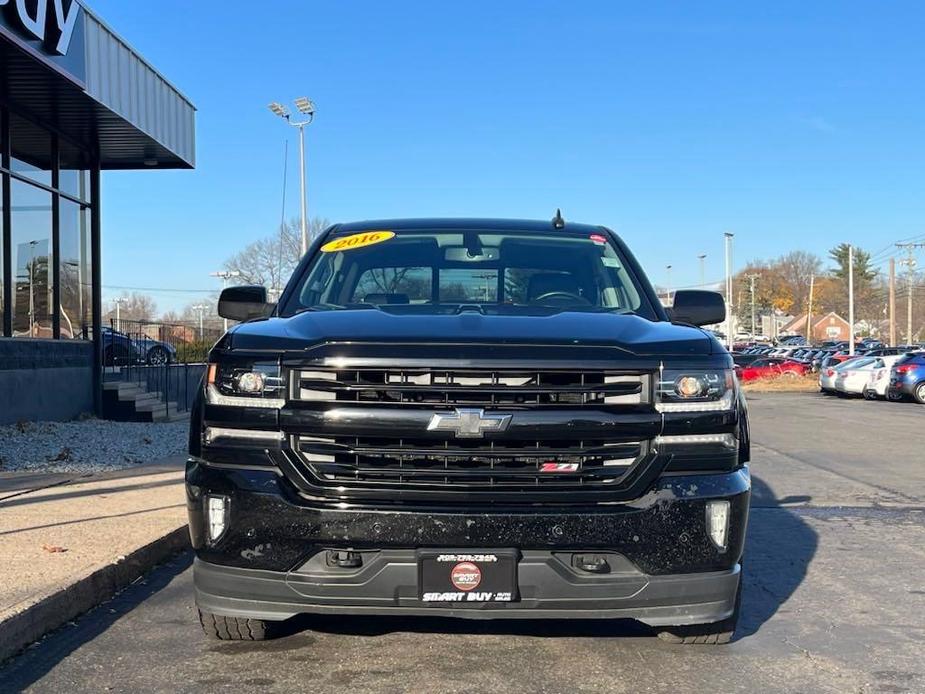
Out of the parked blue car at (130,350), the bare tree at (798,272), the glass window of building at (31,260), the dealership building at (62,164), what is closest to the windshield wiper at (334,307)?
the dealership building at (62,164)

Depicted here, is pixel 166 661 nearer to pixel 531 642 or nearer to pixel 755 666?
pixel 531 642

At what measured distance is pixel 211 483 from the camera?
3.66m

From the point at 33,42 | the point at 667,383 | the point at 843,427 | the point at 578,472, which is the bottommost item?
the point at 843,427

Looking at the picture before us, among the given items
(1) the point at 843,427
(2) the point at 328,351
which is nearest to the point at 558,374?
(2) the point at 328,351

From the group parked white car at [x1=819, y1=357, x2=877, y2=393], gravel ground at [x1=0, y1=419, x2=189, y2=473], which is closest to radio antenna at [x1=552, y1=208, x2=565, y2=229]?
gravel ground at [x1=0, y1=419, x2=189, y2=473]

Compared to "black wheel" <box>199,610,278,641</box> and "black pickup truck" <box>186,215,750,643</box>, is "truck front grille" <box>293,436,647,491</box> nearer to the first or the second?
"black pickup truck" <box>186,215,750,643</box>

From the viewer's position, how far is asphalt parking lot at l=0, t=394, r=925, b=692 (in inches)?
155

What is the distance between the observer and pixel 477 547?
11.5 ft

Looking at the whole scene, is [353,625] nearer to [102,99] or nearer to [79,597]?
[79,597]

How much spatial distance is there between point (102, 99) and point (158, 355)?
25.2 ft

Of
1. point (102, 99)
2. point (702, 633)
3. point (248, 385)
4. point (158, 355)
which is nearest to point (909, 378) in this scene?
point (158, 355)

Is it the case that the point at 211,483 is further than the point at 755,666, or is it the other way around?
the point at 755,666

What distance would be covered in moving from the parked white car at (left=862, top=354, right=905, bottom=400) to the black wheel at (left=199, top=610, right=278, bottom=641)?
2743 cm

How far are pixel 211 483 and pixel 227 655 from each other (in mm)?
1011
